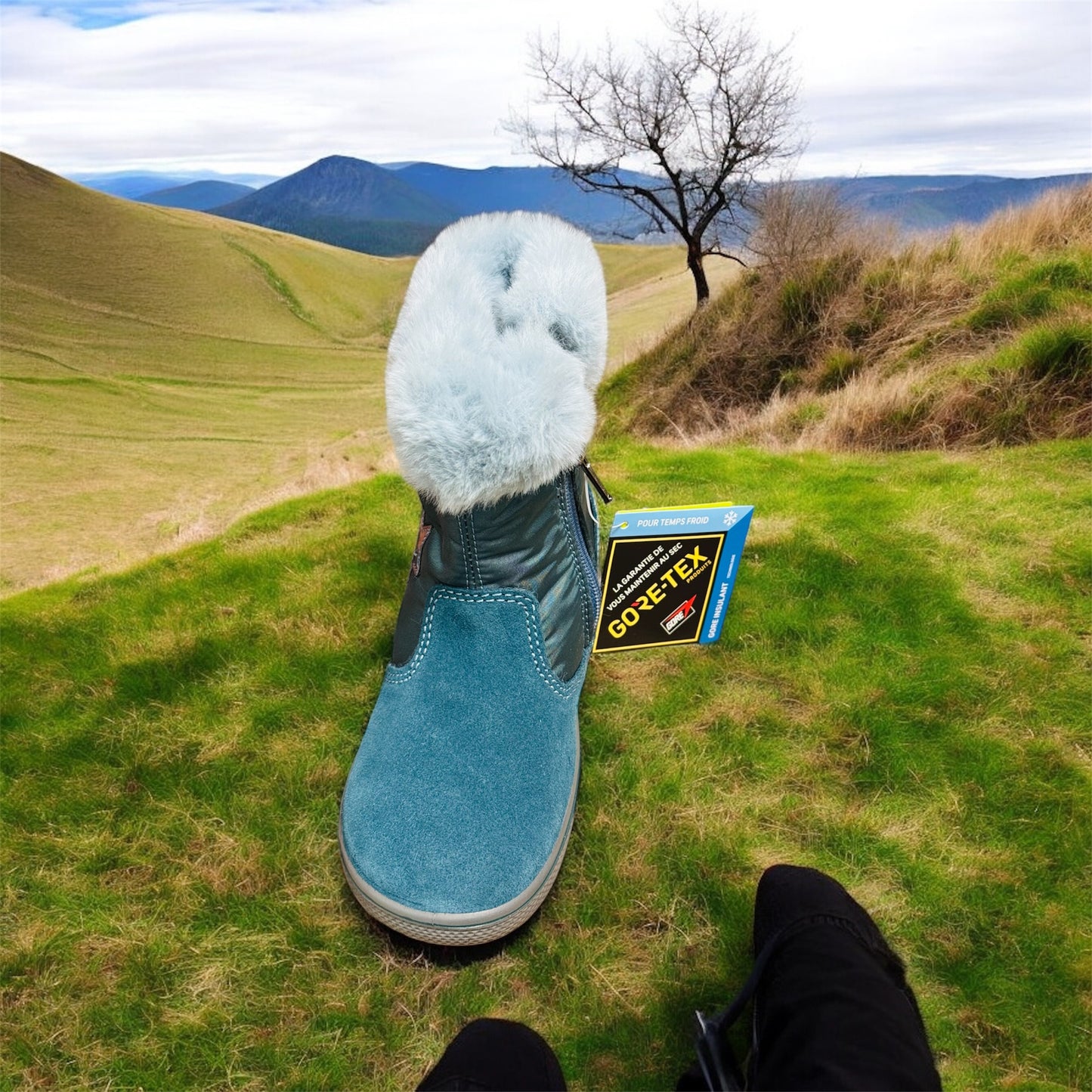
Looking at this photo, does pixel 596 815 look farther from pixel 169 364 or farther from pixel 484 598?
pixel 169 364

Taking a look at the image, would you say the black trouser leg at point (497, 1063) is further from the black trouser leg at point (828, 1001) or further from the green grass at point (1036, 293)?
the green grass at point (1036, 293)

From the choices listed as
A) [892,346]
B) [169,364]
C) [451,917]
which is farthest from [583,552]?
[169,364]

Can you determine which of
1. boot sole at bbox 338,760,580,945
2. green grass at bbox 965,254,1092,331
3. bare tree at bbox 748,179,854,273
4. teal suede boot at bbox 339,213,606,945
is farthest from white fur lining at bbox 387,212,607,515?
bare tree at bbox 748,179,854,273

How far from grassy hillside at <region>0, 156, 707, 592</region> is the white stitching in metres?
1.98

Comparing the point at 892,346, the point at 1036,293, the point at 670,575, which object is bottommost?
the point at 670,575

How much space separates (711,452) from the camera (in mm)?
3729

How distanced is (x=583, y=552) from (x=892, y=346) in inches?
205

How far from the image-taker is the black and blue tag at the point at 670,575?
1.99 m

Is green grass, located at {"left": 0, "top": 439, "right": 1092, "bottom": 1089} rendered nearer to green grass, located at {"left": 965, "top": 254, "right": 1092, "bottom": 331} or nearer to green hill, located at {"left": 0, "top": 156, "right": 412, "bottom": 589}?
green hill, located at {"left": 0, "top": 156, "right": 412, "bottom": 589}

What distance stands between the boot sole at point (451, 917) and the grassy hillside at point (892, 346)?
3.27m

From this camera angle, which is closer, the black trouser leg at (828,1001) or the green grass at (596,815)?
the black trouser leg at (828,1001)

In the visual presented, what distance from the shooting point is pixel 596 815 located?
158 centimetres

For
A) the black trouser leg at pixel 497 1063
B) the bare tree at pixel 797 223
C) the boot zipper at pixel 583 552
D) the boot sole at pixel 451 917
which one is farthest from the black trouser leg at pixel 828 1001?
the bare tree at pixel 797 223

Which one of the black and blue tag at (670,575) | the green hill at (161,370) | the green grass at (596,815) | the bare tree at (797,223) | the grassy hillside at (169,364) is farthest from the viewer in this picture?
the green hill at (161,370)
